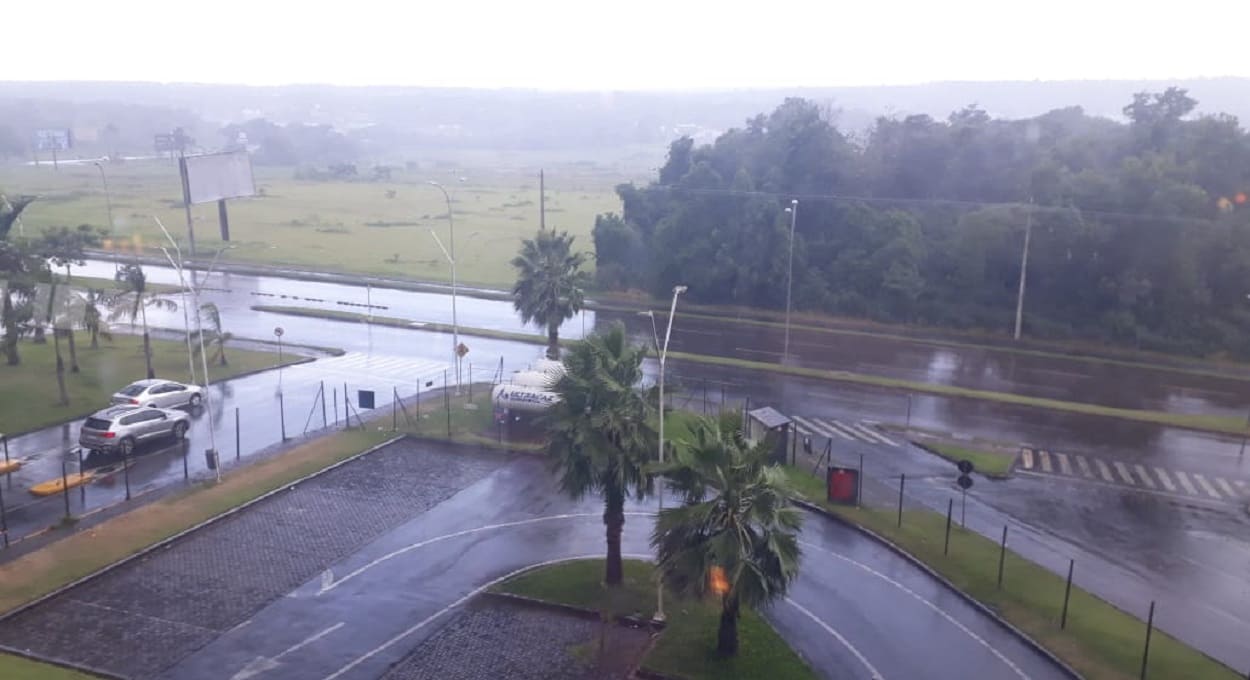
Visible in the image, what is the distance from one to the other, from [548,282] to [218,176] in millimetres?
55853

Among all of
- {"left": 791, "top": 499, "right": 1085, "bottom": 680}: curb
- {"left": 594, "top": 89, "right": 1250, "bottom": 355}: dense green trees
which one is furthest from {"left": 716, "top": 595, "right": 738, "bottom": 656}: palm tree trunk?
{"left": 594, "top": 89, "right": 1250, "bottom": 355}: dense green trees

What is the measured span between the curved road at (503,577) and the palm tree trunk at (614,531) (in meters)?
2.17

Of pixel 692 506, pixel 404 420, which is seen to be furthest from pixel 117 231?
pixel 692 506

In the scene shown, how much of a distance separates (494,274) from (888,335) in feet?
106

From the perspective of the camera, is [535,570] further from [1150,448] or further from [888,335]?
[888,335]

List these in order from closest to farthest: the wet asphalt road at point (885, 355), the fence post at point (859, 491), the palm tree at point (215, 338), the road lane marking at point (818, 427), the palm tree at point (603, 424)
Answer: the palm tree at point (603, 424), the fence post at point (859, 491), the road lane marking at point (818, 427), the palm tree at point (215, 338), the wet asphalt road at point (885, 355)

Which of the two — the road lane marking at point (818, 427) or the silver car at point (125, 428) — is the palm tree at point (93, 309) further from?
the road lane marking at point (818, 427)

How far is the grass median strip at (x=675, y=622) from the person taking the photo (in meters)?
19.4

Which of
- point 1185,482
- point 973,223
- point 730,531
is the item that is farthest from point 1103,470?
point 973,223

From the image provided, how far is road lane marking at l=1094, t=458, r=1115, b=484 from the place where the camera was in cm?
3215

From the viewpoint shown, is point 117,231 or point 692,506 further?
point 117,231

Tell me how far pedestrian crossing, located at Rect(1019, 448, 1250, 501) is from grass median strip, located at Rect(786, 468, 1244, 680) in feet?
24.8

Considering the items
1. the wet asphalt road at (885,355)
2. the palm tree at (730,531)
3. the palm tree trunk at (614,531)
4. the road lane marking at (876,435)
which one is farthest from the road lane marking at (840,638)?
the wet asphalt road at (885,355)

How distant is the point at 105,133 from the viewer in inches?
6998
